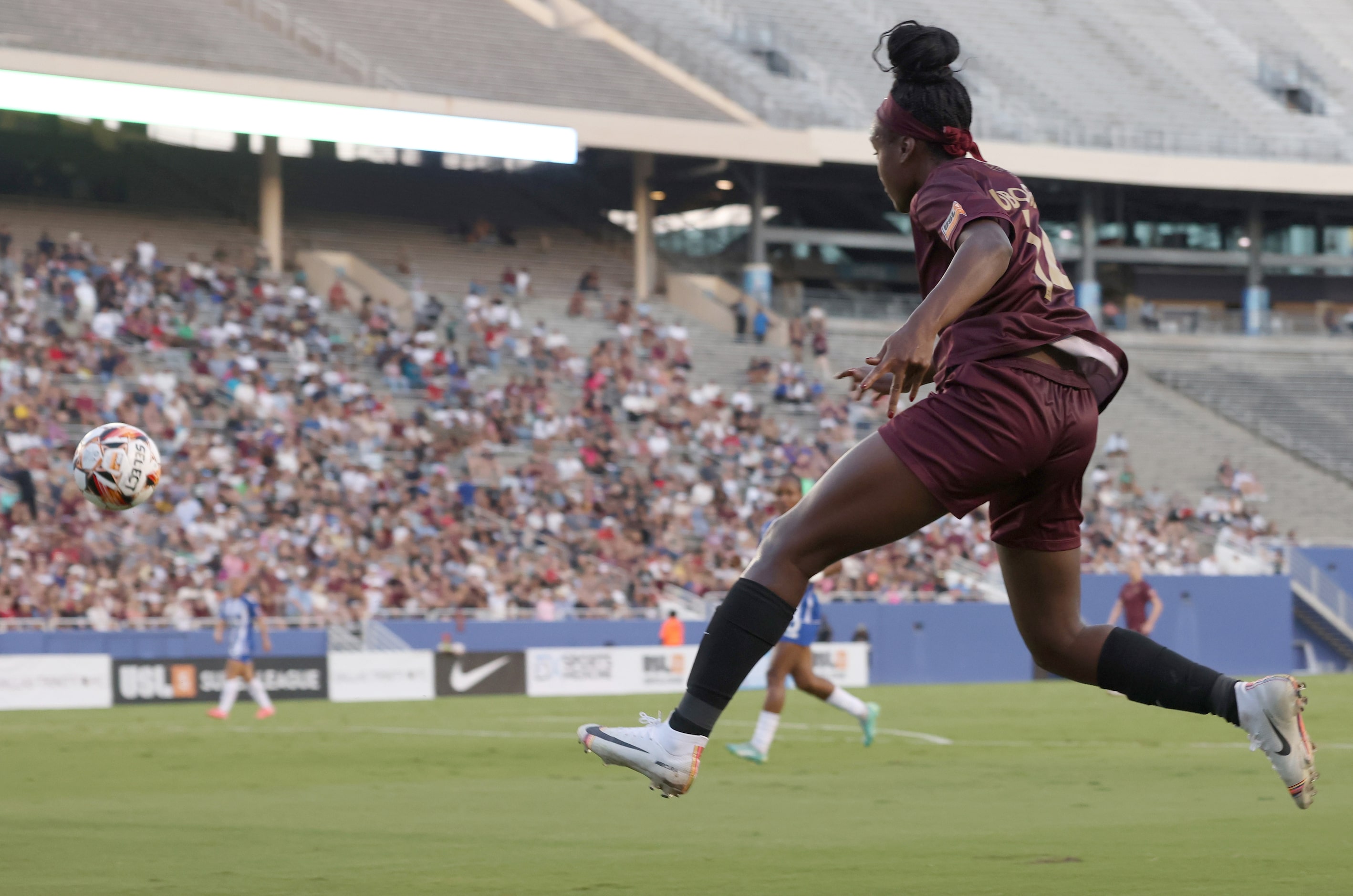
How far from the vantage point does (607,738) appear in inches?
227

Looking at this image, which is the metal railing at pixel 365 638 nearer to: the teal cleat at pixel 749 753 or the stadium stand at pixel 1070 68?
the teal cleat at pixel 749 753

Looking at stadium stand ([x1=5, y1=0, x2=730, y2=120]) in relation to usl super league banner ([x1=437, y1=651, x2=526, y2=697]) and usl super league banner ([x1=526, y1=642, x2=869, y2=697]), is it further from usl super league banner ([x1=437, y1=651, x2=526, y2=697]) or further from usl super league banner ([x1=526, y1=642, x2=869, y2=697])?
usl super league banner ([x1=526, y1=642, x2=869, y2=697])

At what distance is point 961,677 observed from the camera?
104ft

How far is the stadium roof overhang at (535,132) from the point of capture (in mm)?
36531

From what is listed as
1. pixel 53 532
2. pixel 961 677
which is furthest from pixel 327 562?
pixel 961 677

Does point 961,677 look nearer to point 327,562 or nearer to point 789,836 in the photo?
point 327,562

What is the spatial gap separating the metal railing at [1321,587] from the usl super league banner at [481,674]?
665 inches

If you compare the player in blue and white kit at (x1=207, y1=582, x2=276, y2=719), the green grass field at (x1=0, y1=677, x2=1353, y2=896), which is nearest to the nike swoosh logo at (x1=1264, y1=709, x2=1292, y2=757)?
the green grass field at (x1=0, y1=677, x2=1353, y2=896)

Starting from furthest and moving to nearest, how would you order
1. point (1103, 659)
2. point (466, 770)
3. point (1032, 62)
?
point (1032, 62)
point (466, 770)
point (1103, 659)

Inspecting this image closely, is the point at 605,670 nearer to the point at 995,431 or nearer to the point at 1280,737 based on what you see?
the point at 1280,737

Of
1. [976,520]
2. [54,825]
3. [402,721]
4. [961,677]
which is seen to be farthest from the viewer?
[976,520]

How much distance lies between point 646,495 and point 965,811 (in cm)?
2301

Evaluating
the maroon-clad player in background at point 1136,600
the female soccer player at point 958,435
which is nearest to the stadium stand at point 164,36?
the maroon-clad player in background at point 1136,600

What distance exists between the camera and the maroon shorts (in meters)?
5.53
